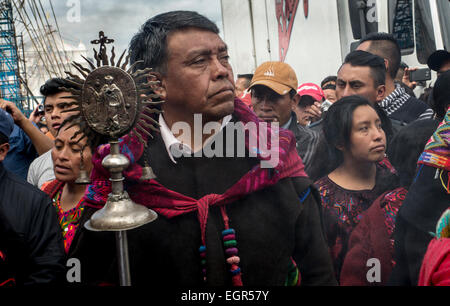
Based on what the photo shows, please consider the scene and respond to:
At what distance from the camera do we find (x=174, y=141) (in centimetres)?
174

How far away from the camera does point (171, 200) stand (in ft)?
5.51

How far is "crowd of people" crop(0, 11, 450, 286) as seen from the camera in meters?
1.64

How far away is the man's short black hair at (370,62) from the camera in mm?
2176

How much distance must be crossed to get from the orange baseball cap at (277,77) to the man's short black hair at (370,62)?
0.33m

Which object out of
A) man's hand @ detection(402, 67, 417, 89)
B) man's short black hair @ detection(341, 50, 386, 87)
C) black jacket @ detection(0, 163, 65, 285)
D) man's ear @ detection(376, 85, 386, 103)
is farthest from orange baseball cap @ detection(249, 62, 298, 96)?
black jacket @ detection(0, 163, 65, 285)

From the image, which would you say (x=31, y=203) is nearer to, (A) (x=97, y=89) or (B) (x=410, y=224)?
(A) (x=97, y=89)

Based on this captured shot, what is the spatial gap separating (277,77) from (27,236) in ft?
4.60

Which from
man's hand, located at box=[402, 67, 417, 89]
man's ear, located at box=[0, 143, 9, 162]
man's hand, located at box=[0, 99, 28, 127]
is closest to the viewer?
man's ear, located at box=[0, 143, 9, 162]

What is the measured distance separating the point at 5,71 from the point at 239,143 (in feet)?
4.43

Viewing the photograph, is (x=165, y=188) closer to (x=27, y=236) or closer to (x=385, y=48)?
(x=27, y=236)

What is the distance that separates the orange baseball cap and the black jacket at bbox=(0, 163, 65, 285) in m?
1.21

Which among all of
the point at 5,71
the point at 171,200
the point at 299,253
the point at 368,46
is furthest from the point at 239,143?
the point at 5,71

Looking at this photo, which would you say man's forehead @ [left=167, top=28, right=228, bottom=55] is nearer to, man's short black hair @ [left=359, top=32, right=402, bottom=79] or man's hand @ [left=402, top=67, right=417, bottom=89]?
man's short black hair @ [left=359, top=32, right=402, bottom=79]

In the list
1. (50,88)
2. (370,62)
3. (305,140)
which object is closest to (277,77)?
(305,140)
